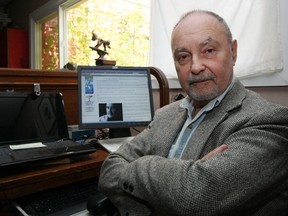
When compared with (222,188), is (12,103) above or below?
above

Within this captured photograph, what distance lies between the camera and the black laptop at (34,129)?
1.08 m

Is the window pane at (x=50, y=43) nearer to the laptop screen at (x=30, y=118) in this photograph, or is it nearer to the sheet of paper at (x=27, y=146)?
the laptop screen at (x=30, y=118)

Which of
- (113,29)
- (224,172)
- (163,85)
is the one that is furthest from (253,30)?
(113,29)

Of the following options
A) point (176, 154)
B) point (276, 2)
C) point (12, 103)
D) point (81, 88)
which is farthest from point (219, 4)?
point (12, 103)

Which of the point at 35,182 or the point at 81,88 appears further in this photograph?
the point at 81,88

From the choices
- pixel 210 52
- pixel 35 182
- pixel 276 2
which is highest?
pixel 276 2

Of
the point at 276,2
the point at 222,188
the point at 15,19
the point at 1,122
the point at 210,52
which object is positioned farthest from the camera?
the point at 15,19

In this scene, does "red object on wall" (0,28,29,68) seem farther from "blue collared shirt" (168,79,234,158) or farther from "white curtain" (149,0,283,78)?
"blue collared shirt" (168,79,234,158)

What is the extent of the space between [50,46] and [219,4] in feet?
10.1

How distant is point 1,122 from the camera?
1.17 metres

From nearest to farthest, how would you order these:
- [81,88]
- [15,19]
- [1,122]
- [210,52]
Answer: [210,52] → [1,122] → [81,88] → [15,19]

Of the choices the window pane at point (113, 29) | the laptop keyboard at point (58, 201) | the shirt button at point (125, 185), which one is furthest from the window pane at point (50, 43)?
the shirt button at point (125, 185)

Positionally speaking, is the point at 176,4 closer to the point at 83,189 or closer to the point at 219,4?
the point at 219,4

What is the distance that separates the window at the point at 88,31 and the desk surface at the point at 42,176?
1.30 m
